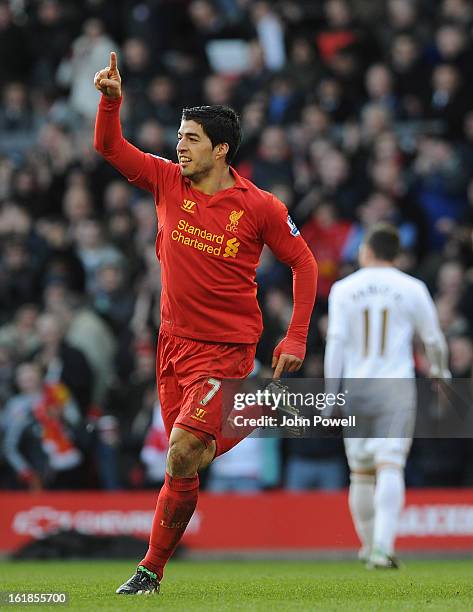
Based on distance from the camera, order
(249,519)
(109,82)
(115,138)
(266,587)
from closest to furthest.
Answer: (109,82) → (115,138) → (266,587) → (249,519)

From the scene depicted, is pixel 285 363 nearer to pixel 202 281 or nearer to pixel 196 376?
pixel 196 376

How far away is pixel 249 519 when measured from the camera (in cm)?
1343

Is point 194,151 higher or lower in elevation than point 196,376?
higher

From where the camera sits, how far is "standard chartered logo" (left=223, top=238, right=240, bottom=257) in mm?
7531

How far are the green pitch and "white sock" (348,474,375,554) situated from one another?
324 mm

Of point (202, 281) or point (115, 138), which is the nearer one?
point (115, 138)

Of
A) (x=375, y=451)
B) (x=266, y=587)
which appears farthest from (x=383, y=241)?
(x=266, y=587)

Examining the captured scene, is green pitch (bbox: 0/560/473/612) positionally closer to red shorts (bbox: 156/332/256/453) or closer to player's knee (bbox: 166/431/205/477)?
player's knee (bbox: 166/431/205/477)

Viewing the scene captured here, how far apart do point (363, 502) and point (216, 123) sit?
138 inches

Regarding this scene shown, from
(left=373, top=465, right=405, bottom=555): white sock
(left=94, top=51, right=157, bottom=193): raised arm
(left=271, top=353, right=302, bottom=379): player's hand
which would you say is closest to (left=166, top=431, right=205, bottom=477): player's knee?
(left=271, top=353, right=302, bottom=379): player's hand

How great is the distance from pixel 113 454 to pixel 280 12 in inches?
269

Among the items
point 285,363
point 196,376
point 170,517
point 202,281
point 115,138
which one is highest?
point 115,138

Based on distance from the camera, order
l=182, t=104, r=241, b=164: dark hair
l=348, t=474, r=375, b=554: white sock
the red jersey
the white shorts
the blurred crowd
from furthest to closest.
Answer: the blurred crowd → l=348, t=474, r=375, b=554: white sock → the white shorts → l=182, t=104, r=241, b=164: dark hair → the red jersey

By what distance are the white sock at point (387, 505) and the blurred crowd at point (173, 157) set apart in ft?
9.82
